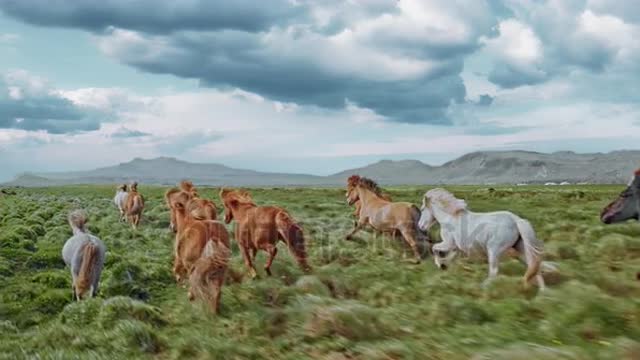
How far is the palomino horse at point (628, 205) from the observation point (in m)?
14.8

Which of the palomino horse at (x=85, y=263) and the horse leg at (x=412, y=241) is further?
the horse leg at (x=412, y=241)

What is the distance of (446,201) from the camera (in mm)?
14000

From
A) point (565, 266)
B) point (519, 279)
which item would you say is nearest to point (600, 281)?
point (519, 279)

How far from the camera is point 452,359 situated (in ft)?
20.5

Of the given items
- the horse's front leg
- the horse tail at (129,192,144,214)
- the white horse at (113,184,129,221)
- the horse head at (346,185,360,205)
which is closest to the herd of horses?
the horse's front leg

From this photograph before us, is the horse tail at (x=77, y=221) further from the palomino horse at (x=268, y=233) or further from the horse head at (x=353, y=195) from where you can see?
the horse head at (x=353, y=195)

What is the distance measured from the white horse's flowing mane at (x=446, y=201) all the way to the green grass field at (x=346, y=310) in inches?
56.1

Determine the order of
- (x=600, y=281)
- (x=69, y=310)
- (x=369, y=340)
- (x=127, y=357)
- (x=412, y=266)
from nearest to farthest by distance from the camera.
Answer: (x=369, y=340) → (x=127, y=357) → (x=600, y=281) → (x=69, y=310) → (x=412, y=266)

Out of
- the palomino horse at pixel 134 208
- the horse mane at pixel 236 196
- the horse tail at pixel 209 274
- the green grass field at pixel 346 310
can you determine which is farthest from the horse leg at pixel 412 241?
the palomino horse at pixel 134 208

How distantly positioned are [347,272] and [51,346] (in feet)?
23.2

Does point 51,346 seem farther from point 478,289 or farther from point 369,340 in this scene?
point 478,289

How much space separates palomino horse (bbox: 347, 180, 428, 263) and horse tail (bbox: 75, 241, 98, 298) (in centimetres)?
819

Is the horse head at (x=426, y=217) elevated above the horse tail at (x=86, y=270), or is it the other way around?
the horse head at (x=426, y=217)

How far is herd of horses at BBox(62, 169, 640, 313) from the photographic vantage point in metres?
11.1
